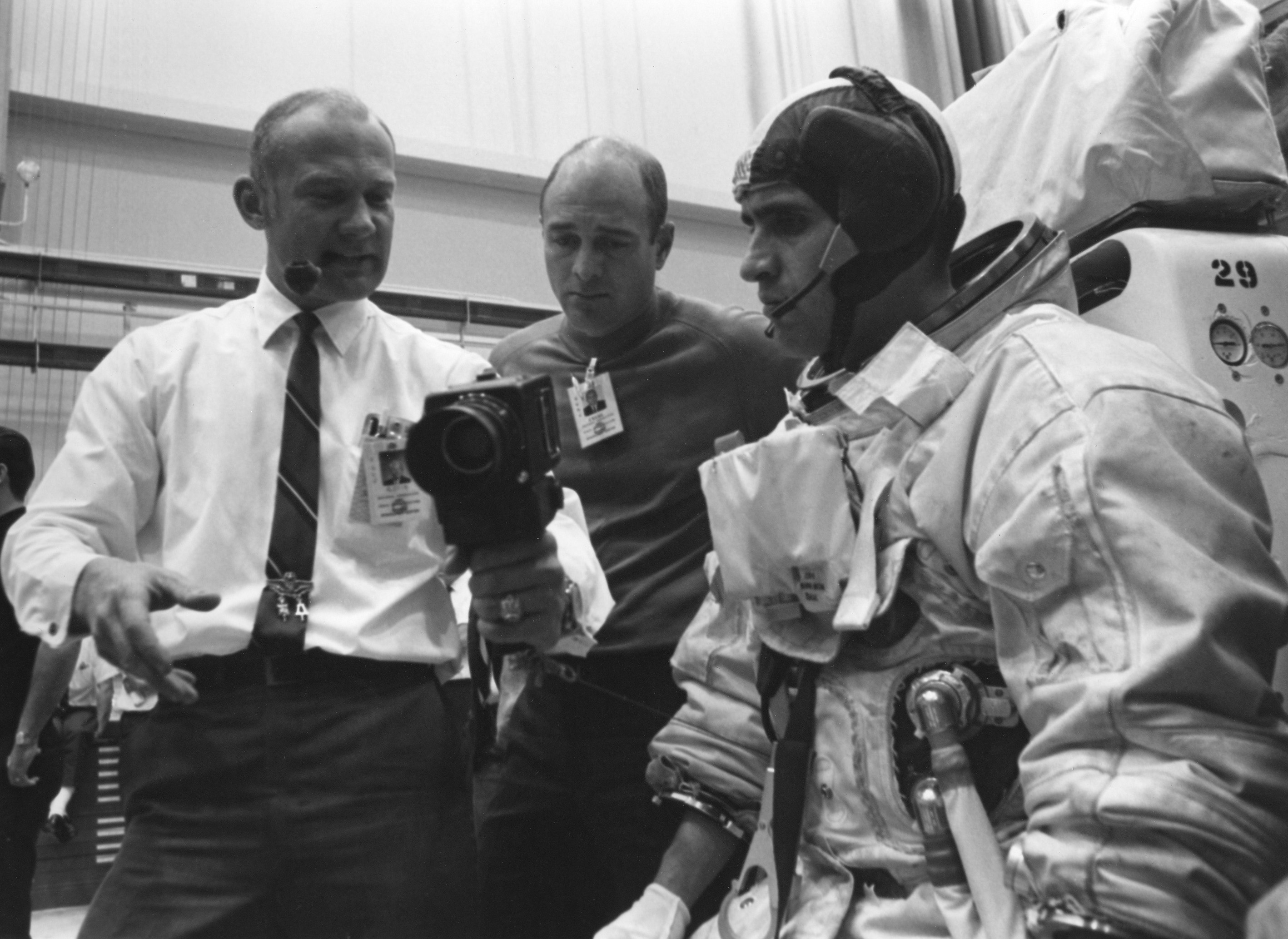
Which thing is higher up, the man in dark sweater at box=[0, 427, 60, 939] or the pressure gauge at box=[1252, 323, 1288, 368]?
the pressure gauge at box=[1252, 323, 1288, 368]

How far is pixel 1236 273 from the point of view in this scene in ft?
6.23

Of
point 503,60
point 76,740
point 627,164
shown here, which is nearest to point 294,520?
point 627,164

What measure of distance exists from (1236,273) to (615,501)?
3.92 feet

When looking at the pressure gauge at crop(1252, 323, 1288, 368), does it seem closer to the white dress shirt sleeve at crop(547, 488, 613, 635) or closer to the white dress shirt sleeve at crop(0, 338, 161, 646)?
the white dress shirt sleeve at crop(547, 488, 613, 635)

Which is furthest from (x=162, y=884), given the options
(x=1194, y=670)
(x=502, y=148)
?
(x=502, y=148)

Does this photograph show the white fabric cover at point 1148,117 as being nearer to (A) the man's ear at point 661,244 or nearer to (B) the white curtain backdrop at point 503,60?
(A) the man's ear at point 661,244

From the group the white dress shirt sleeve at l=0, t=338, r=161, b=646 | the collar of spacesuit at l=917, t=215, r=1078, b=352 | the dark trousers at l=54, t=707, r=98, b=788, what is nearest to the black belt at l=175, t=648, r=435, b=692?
the white dress shirt sleeve at l=0, t=338, r=161, b=646

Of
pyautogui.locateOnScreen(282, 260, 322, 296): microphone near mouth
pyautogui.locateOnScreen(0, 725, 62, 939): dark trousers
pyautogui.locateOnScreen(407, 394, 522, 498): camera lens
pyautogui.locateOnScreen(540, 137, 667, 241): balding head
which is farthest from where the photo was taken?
pyautogui.locateOnScreen(0, 725, 62, 939): dark trousers

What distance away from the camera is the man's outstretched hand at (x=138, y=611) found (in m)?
1.32

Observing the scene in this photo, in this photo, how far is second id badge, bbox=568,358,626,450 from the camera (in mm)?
2348

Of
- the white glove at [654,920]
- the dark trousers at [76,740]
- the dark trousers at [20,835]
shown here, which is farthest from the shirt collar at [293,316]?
the dark trousers at [76,740]

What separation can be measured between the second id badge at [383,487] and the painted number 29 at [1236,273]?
1.35 meters

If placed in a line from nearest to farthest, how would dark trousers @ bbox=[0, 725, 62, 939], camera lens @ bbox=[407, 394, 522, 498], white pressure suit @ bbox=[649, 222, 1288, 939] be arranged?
white pressure suit @ bbox=[649, 222, 1288, 939], camera lens @ bbox=[407, 394, 522, 498], dark trousers @ bbox=[0, 725, 62, 939]

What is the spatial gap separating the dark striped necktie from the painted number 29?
148 centimetres
